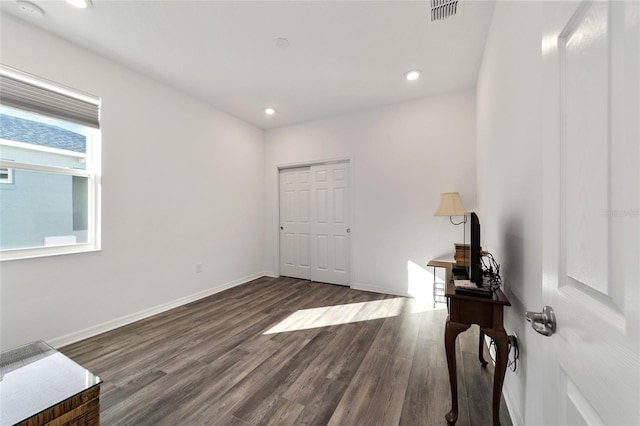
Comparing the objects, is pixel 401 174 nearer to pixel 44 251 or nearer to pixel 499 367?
pixel 499 367

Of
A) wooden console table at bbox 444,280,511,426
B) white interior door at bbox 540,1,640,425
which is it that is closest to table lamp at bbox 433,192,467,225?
wooden console table at bbox 444,280,511,426

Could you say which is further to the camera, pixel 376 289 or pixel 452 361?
pixel 376 289

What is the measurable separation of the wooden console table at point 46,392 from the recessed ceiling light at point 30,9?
249cm

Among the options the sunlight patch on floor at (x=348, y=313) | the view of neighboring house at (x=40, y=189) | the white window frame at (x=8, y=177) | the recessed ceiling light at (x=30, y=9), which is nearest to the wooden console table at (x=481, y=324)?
the sunlight patch on floor at (x=348, y=313)

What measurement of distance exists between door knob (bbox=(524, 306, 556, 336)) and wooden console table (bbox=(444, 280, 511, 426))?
0.69 meters

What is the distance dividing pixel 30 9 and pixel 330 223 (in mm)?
3795

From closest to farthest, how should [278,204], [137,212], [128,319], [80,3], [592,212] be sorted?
[592,212]
[80,3]
[128,319]
[137,212]
[278,204]

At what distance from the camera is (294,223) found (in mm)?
4582

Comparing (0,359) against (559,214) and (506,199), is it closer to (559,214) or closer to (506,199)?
(559,214)

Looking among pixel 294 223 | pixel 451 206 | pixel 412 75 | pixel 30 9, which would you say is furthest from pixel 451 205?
pixel 30 9

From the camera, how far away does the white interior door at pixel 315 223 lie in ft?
13.5

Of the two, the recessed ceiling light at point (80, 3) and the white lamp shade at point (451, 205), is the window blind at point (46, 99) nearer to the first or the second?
the recessed ceiling light at point (80, 3)

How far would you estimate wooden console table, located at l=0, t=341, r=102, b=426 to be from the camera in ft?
3.33

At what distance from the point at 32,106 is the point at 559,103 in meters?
3.48
